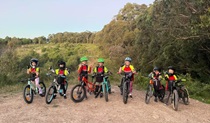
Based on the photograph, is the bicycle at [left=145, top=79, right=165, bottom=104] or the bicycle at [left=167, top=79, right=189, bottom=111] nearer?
the bicycle at [left=167, top=79, right=189, bottom=111]

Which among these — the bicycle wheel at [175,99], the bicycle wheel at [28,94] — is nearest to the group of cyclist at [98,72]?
the bicycle wheel at [28,94]

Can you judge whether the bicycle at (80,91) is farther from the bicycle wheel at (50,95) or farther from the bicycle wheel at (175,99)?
the bicycle wheel at (175,99)

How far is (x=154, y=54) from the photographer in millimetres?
24125

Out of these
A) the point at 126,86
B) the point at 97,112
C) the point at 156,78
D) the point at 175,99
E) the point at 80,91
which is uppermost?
the point at 156,78

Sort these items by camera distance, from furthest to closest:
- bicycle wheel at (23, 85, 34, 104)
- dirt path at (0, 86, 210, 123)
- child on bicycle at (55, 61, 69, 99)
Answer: child on bicycle at (55, 61, 69, 99) < bicycle wheel at (23, 85, 34, 104) < dirt path at (0, 86, 210, 123)

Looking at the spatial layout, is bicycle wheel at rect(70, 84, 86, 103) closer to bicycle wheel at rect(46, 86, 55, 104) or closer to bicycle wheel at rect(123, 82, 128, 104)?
bicycle wheel at rect(46, 86, 55, 104)

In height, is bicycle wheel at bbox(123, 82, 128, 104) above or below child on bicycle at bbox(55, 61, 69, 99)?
below

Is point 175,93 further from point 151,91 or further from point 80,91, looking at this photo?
point 80,91

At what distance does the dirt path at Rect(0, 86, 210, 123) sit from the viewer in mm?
6145

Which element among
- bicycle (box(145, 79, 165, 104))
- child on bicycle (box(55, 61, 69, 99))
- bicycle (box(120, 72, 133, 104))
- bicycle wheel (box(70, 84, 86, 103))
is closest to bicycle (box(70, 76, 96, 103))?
bicycle wheel (box(70, 84, 86, 103))

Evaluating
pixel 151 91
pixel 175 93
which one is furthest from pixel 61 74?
pixel 175 93

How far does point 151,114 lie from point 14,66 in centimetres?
2847

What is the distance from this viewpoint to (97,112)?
263 inches

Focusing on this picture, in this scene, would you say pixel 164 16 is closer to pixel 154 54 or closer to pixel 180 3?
pixel 180 3
